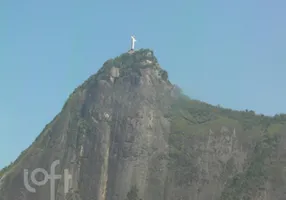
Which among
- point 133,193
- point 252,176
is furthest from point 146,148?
point 252,176

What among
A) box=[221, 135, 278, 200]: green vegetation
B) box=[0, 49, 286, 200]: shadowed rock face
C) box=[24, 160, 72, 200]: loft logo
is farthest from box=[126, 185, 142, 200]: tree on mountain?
box=[221, 135, 278, 200]: green vegetation

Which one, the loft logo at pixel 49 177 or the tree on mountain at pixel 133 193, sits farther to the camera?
the loft logo at pixel 49 177

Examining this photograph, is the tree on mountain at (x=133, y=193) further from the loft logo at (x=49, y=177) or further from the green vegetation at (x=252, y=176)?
the green vegetation at (x=252, y=176)

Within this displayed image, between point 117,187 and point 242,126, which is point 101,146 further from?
point 242,126

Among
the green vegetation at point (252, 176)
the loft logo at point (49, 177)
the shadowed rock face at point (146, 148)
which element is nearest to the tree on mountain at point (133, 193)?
the shadowed rock face at point (146, 148)

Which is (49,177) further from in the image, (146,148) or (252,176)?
(252,176)

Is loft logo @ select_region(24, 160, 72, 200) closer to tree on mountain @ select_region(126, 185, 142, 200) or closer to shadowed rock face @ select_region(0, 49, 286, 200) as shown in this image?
shadowed rock face @ select_region(0, 49, 286, 200)

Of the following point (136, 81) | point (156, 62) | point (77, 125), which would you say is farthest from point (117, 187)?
point (156, 62)

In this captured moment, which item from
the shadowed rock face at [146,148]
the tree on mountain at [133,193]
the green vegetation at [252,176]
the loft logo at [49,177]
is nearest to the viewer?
the green vegetation at [252,176]
